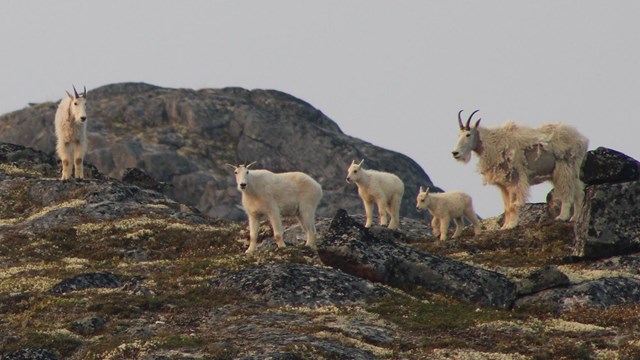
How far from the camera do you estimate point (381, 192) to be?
38.0m

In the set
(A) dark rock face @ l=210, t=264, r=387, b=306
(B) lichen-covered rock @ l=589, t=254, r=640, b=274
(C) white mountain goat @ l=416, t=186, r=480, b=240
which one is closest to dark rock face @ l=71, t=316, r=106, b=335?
(A) dark rock face @ l=210, t=264, r=387, b=306

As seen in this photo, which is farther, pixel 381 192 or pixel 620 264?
pixel 381 192

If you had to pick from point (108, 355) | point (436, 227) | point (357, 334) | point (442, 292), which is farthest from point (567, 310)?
point (436, 227)

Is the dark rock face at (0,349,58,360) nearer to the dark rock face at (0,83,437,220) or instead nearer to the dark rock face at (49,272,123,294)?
the dark rock face at (49,272,123,294)

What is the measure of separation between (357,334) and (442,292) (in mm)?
5165

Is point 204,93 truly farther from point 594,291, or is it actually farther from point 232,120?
point 594,291

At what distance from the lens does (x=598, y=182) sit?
30.6 meters

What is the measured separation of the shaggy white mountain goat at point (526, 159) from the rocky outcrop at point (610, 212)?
4.12 m

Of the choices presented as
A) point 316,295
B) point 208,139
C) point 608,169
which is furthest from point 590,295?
point 208,139

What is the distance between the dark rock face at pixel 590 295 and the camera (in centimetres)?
2453

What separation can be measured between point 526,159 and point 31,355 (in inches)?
803

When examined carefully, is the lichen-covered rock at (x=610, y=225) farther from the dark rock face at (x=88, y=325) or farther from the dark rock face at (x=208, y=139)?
the dark rock face at (x=208, y=139)

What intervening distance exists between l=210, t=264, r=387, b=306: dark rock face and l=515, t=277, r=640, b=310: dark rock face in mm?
4003

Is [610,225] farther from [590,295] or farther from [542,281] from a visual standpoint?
[590,295]
